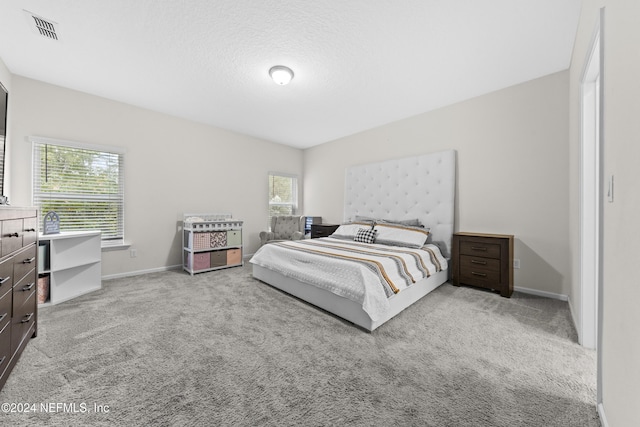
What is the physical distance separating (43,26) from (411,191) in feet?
14.8

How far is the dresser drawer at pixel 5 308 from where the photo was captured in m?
1.39

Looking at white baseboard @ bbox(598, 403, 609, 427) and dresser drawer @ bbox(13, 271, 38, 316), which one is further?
dresser drawer @ bbox(13, 271, 38, 316)

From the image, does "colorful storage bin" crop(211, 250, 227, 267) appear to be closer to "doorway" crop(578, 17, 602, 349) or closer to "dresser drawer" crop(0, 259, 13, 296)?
"dresser drawer" crop(0, 259, 13, 296)

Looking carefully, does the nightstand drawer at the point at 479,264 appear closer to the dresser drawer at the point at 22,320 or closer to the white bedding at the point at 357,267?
the white bedding at the point at 357,267

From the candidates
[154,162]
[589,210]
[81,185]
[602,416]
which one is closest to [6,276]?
[81,185]

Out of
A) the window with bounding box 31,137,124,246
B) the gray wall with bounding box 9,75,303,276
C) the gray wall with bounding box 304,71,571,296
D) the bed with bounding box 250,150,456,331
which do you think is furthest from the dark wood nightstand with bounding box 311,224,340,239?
the window with bounding box 31,137,124,246

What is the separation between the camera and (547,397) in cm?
138

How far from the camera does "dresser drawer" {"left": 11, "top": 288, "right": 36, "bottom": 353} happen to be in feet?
5.15

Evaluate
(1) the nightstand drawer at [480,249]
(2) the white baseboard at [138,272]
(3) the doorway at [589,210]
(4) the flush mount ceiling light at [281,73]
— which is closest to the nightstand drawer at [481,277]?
(1) the nightstand drawer at [480,249]

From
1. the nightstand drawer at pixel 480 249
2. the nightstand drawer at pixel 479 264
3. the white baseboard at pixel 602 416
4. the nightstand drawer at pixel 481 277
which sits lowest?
the white baseboard at pixel 602 416

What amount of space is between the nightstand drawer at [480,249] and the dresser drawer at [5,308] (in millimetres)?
4103

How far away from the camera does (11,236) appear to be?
60.3 inches

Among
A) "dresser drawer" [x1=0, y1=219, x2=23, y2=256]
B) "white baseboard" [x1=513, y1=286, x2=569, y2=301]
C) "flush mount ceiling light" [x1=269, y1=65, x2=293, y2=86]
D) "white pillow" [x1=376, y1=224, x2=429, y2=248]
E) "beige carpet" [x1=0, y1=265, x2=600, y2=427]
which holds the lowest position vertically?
"beige carpet" [x1=0, y1=265, x2=600, y2=427]

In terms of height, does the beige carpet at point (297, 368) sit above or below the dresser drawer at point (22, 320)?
below
